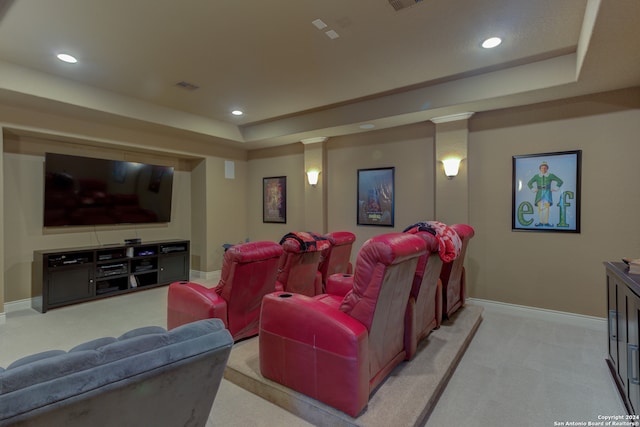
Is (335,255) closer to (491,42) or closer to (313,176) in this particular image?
(313,176)

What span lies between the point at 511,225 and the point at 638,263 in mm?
1982

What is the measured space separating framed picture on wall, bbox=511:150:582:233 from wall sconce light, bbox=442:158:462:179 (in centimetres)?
66

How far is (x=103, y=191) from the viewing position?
16.3 ft

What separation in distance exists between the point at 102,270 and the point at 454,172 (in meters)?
5.24

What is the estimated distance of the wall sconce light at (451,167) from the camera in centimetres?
427

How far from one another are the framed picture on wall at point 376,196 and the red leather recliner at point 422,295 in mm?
2167

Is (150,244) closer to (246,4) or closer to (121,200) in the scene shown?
(121,200)

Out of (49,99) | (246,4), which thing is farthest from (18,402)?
(49,99)

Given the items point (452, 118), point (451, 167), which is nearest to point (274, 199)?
point (451, 167)

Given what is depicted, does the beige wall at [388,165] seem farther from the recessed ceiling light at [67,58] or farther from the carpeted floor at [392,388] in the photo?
the recessed ceiling light at [67,58]

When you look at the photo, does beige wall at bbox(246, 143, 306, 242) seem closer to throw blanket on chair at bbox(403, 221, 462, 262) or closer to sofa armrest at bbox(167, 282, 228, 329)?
sofa armrest at bbox(167, 282, 228, 329)

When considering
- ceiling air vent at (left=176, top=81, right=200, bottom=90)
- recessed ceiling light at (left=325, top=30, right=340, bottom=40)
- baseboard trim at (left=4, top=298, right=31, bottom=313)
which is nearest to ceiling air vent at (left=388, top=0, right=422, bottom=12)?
recessed ceiling light at (left=325, top=30, right=340, bottom=40)

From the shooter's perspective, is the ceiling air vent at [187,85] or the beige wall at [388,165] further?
the beige wall at [388,165]

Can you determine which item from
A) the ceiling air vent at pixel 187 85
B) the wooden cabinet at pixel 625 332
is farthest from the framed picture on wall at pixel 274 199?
the wooden cabinet at pixel 625 332
